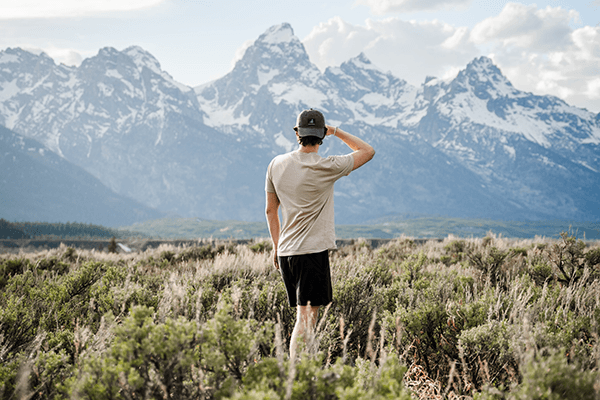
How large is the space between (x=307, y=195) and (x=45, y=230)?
101676mm

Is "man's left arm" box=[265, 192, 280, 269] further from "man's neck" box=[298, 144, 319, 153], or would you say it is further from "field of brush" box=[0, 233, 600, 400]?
"field of brush" box=[0, 233, 600, 400]

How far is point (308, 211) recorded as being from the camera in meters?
3.09

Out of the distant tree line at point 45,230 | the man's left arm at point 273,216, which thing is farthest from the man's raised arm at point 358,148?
the distant tree line at point 45,230

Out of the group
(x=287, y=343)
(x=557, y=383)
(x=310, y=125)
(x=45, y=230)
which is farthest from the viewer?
(x=45, y=230)

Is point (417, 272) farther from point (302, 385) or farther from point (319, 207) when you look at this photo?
point (302, 385)

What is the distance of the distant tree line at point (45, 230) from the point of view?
7046cm

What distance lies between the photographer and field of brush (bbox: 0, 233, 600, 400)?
2113 mm

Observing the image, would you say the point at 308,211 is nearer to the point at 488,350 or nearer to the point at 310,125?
the point at 310,125

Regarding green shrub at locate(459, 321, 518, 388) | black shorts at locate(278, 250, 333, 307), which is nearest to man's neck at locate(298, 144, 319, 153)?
black shorts at locate(278, 250, 333, 307)

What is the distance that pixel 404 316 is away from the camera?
3.94 m

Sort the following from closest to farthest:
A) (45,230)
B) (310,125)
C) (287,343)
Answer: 1. (310,125)
2. (287,343)
3. (45,230)

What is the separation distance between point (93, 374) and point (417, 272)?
5601mm

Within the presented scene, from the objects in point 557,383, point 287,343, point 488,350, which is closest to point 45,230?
point 287,343

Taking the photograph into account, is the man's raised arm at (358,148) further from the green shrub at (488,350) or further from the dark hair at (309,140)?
the green shrub at (488,350)
